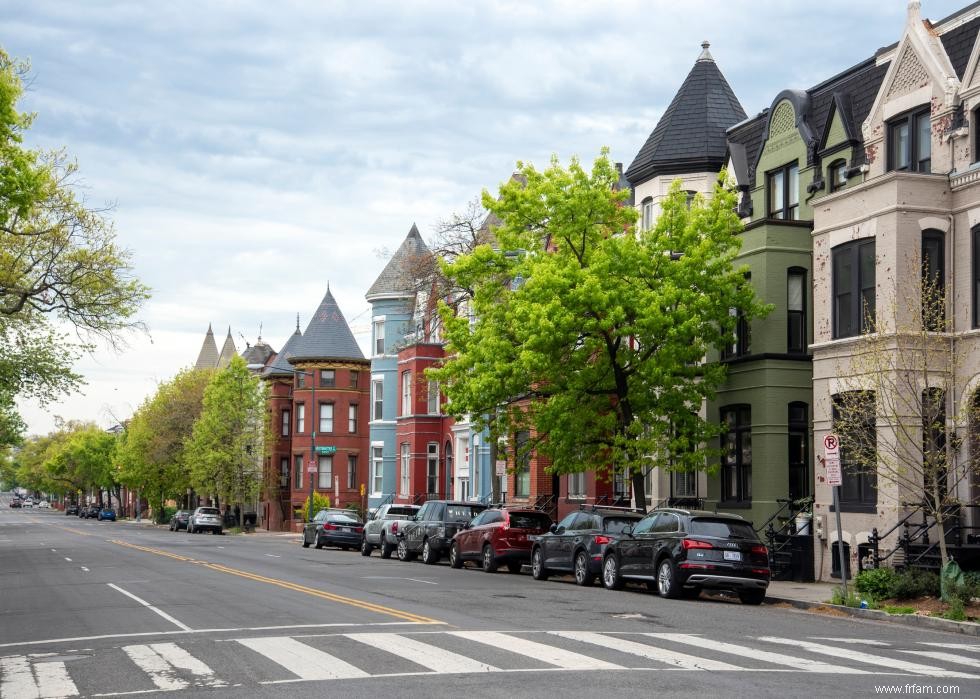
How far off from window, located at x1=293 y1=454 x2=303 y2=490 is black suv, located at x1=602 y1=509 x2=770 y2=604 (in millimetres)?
52923

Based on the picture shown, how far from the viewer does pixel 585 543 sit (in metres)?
25.0

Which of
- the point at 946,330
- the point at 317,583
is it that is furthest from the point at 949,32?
the point at 317,583

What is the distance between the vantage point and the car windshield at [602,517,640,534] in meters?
24.7

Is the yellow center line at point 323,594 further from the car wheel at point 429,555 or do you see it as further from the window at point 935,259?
the window at point 935,259

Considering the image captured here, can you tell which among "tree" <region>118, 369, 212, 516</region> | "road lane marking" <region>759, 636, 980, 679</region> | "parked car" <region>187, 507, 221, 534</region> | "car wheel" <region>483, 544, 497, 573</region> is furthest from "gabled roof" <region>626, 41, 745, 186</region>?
"tree" <region>118, 369, 212, 516</region>

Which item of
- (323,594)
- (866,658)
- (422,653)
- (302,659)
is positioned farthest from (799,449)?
(302,659)

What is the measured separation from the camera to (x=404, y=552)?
119 feet

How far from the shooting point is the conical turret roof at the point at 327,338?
74.7 metres

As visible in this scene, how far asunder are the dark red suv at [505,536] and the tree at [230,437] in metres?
43.4

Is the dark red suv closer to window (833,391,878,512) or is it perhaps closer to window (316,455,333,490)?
window (833,391,878,512)

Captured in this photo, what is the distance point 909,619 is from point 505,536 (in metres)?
12.7

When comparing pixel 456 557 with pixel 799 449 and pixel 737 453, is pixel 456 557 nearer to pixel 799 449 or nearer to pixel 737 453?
pixel 737 453

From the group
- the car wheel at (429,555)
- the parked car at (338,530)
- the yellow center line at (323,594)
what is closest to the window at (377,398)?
the parked car at (338,530)

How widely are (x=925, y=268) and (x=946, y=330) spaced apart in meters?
1.40
